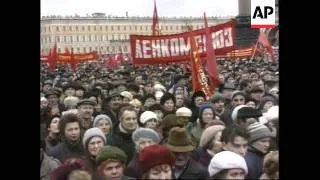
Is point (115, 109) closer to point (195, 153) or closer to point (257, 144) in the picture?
point (195, 153)

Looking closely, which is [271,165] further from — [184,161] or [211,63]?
[211,63]

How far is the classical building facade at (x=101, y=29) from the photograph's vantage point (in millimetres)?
3795

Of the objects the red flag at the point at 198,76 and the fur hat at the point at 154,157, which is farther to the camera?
the red flag at the point at 198,76

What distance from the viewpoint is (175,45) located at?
12.8 feet

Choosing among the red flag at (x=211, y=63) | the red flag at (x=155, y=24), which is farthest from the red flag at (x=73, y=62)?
the red flag at (x=211, y=63)

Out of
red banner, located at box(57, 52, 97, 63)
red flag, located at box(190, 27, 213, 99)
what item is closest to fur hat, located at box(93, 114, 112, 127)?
red banner, located at box(57, 52, 97, 63)

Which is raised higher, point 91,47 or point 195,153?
point 91,47

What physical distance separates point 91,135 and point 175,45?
0.90 metres

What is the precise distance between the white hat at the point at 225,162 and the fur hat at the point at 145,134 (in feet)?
1.41

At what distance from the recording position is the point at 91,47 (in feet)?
A: 12.6

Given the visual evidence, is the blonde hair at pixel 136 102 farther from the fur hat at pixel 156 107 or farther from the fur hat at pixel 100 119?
the fur hat at pixel 100 119
